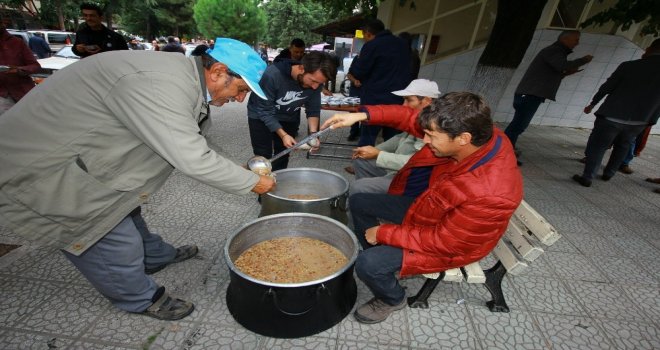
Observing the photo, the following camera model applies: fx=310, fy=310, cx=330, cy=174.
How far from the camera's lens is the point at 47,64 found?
7.22 metres

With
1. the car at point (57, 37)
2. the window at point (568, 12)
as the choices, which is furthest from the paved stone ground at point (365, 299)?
the car at point (57, 37)

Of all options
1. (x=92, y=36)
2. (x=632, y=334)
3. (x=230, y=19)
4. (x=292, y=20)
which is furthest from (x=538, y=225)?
(x=292, y=20)

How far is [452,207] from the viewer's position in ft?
5.19

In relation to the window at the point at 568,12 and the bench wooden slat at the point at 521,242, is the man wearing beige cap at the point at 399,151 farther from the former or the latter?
the window at the point at 568,12

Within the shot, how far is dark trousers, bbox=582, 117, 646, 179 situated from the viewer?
4.12 metres

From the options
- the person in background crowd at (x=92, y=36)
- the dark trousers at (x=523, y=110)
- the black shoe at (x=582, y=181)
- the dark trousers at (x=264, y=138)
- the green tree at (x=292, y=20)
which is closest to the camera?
the dark trousers at (x=264, y=138)

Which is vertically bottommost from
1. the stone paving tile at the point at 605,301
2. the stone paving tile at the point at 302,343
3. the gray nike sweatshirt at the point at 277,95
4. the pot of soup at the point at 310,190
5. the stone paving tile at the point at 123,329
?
the stone paving tile at the point at 123,329

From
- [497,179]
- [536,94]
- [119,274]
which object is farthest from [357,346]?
[536,94]

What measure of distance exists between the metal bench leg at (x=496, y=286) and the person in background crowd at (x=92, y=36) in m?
5.42

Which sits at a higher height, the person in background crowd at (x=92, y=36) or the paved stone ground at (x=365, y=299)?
the person in background crowd at (x=92, y=36)

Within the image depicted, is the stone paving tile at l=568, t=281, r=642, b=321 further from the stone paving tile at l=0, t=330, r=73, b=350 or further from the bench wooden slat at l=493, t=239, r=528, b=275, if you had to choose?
the stone paving tile at l=0, t=330, r=73, b=350

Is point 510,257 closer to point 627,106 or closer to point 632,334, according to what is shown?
point 632,334

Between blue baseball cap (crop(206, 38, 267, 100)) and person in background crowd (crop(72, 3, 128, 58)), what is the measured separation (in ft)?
13.0

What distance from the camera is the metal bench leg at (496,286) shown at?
2055 millimetres
